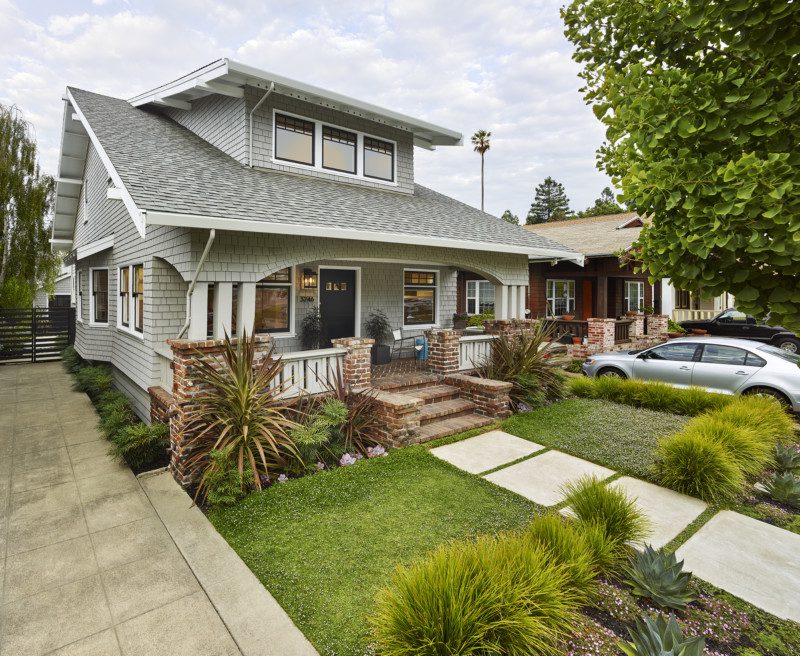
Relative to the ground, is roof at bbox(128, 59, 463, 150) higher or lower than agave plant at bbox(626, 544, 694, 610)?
higher

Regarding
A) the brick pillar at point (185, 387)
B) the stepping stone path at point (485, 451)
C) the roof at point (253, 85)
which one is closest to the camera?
the brick pillar at point (185, 387)

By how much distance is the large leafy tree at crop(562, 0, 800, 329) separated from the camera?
76.8 inches

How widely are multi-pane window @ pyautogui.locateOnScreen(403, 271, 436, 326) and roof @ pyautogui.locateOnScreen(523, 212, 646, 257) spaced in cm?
625

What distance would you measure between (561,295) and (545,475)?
1490 centimetres

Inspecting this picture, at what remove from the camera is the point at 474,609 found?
2545 mm

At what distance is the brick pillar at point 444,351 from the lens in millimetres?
8367

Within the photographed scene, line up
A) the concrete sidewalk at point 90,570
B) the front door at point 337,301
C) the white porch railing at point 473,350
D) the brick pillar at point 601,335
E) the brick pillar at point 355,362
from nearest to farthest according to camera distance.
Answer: the concrete sidewalk at point 90,570
the brick pillar at point 355,362
the white porch railing at point 473,350
the front door at point 337,301
the brick pillar at point 601,335

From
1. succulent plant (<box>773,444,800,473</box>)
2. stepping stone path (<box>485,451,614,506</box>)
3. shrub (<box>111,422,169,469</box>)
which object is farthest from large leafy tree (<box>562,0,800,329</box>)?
shrub (<box>111,422,169,469</box>)

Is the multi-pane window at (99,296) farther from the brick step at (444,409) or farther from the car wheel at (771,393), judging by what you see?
the car wheel at (771,393)

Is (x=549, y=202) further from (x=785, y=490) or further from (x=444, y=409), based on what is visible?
(x=785, y=490)

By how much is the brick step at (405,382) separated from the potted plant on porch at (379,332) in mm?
1626

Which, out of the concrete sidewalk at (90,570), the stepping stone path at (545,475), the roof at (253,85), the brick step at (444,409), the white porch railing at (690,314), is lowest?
the concrete sidewalk at (90,570)

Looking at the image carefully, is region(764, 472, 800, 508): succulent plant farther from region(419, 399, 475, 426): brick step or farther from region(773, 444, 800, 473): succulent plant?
region(419, 399, 475, 426): brick step

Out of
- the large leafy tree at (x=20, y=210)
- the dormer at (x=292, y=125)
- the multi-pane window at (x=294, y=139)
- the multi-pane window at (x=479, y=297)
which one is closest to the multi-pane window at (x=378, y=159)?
the dormer at (x=292, y=125)
